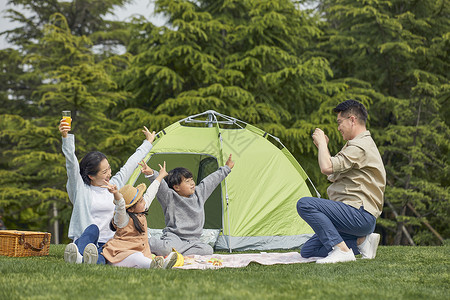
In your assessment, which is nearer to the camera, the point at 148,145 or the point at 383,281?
the point at 383,281

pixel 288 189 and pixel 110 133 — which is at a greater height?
pixel 110 133

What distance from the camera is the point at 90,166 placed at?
13.5ft

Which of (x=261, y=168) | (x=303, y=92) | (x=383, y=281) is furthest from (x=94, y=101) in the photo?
(x=383, y=281)

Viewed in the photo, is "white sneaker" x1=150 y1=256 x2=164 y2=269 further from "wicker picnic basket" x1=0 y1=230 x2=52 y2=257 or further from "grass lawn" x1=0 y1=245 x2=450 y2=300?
"wicker picnic basket" x1=0 y1=230 x2=52 y2=257

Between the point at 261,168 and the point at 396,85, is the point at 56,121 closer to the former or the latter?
the point at 261,168

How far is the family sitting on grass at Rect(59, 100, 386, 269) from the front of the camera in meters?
3.63

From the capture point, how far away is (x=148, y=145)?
14.6 feet

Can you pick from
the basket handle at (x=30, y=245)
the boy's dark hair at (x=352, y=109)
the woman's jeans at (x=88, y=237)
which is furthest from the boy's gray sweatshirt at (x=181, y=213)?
the boy's dark hair at (x=352, y=109)

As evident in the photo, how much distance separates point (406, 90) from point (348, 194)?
8975mm

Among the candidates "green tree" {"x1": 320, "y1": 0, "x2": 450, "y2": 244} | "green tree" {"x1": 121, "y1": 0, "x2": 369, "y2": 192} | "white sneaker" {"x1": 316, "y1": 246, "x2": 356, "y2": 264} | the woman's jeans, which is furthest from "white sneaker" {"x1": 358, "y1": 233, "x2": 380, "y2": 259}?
"green tree" {"x1": 320, "y1": 0, "x2": 450, "y2": 244}

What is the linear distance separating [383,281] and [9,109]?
1220 cm

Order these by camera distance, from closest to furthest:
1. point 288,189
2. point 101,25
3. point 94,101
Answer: point 288,189 < point 94,101 < point 101,25

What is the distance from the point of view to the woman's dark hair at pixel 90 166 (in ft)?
13.4

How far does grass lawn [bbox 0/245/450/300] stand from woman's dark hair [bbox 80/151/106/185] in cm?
80
